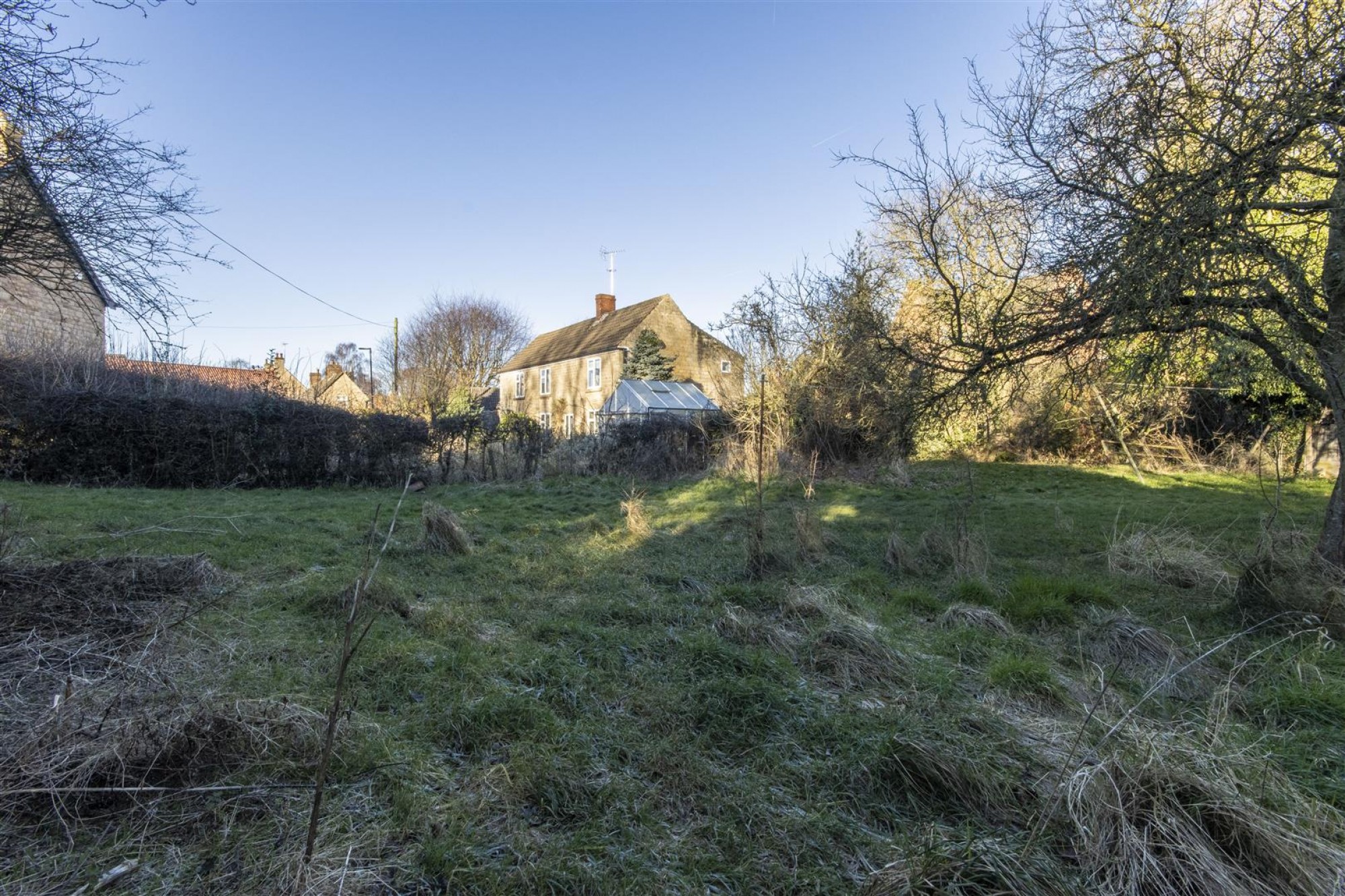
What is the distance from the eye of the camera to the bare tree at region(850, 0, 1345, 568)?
14.9ft

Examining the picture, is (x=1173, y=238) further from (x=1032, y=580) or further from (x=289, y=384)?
(x=289, y=384)

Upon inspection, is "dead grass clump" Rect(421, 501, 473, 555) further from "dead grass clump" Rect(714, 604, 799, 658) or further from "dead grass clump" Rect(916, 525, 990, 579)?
"dead grass clump" Rect(916, 525, 990, 579)

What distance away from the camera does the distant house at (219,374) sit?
14.4m

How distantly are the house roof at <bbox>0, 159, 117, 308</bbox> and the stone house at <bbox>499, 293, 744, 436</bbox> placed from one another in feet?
79.7

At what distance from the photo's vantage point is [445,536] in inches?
262

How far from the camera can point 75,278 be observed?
5.01 m

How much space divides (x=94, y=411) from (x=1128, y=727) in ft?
46.3

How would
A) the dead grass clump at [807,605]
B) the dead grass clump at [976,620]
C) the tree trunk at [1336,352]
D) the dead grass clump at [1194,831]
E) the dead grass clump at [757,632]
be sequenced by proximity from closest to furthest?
the dead grass clump at [1194,831] < the dead grass clump at [757,632] < the dead grass clump at [976,620] < the dead grass clump at [807,605] < the tree trunk at [1336,352]

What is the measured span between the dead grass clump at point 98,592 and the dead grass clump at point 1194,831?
14.2ft

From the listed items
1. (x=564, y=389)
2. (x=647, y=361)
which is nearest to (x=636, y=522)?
(x=647, y=361)

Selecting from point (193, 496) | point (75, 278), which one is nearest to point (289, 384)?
point (193, 496)

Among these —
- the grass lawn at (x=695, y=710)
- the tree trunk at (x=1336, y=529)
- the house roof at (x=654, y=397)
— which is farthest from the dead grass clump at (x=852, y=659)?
the house roof at (x=654, y=397)

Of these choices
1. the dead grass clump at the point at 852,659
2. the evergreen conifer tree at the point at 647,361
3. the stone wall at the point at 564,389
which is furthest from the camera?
the stone wall at the point at 564,389

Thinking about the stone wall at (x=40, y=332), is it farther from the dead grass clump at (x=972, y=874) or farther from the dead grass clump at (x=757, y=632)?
the dead grass clump at (x=972, y=874)
